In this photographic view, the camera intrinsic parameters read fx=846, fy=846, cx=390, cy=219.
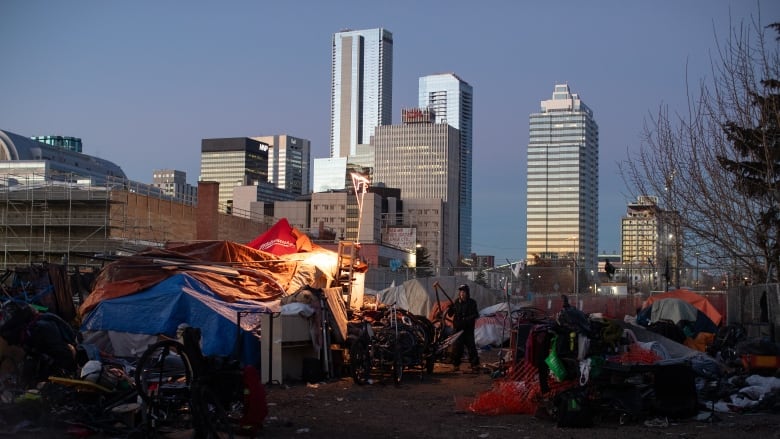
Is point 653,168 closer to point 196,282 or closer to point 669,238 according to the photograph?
point 669,238

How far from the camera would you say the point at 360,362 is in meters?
15.7

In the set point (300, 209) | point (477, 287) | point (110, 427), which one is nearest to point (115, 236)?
point (477, 287)

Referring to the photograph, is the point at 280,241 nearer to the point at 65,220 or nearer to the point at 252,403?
the point at 252,403

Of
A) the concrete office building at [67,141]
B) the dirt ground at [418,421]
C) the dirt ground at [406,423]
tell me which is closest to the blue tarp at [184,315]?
the dirt ground at [418,421]

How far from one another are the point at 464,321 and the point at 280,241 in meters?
6.16

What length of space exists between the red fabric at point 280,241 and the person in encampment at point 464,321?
17.2 ft

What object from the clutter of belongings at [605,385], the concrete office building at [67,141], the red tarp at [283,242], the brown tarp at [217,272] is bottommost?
the clutter of belongings at [605,385]

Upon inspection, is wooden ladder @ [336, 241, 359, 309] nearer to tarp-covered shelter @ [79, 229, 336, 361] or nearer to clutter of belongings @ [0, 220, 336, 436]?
clutter of belongings @ [0, 220, 336, 436]

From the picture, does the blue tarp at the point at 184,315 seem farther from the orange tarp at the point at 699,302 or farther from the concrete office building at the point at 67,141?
the concrete office building at the point at 67,141

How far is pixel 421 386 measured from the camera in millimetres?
16188

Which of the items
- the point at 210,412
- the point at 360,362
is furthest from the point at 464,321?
the point at 210,412

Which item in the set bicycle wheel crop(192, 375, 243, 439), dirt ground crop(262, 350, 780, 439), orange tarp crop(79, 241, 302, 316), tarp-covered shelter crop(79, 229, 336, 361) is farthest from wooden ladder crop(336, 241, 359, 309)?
bicycle wheel crop(192, 375, 243, 439)

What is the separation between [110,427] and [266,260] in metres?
10.5

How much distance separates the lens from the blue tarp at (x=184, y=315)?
16.3 metres
